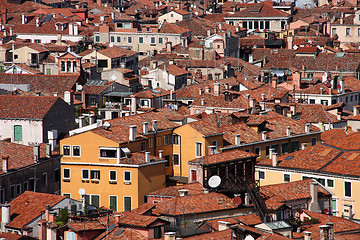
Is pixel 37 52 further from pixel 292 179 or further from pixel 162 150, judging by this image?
pixel 292 179

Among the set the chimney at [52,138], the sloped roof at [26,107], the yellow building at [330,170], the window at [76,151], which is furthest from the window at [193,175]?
the sloped roof at [26,107]

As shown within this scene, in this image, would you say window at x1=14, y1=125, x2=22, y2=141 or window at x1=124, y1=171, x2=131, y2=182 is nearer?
window at x1=124, y1=171, x2=131, y2=182

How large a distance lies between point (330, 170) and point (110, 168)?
10.2 meters

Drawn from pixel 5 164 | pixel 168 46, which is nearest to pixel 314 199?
pixel 5 164

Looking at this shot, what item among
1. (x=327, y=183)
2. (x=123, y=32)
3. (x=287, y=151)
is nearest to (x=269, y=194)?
(x=327, y=183)

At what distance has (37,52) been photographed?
93.8m

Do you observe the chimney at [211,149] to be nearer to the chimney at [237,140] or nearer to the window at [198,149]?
the window at [198,149]

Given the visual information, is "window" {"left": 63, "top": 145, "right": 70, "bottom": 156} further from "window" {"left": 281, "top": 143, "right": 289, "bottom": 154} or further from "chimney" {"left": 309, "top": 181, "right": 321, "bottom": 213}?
"window" {"left": 281, "top": 143, "right": 289, "bottom": 154}

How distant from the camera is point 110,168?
2098 inches

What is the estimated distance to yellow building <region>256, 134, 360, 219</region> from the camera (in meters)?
52.4

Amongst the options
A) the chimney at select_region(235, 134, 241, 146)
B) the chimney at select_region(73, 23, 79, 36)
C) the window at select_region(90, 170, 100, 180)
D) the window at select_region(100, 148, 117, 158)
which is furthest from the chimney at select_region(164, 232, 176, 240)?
the chimney at select_region(73, 23, 79, 36)

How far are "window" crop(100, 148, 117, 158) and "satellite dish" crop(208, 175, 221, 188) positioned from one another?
254 inches

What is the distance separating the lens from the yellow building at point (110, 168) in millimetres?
52562

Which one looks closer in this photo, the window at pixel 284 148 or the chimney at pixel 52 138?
the chimney at pixel 52 138
